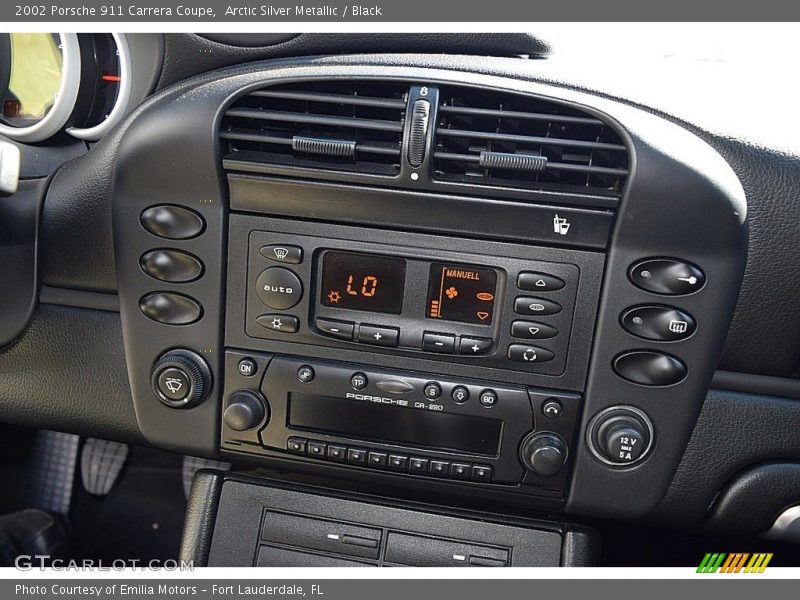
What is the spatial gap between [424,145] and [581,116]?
26 centimetres

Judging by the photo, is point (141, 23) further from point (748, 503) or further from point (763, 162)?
point (748, 503)

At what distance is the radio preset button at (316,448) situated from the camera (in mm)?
1453

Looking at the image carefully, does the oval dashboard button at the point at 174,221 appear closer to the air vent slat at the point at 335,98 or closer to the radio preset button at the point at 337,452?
the air vent slat at the point at 335,98

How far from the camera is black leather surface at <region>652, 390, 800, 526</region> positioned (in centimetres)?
142

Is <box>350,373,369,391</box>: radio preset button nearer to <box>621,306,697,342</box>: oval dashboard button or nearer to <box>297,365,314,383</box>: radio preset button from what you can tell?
<box>297,365,314,383</box>: radio preset button

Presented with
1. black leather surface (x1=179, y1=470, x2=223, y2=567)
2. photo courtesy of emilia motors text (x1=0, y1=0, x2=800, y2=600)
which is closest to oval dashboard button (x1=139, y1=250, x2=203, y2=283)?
photo courtesy of emilia motors text (x1=0, y1=0, x2=800, y2=600)

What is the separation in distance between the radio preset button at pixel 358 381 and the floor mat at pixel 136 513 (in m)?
1.02

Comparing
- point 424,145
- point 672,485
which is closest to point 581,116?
point 424,145

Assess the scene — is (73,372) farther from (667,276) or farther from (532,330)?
(667,276)

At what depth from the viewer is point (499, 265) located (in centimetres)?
131

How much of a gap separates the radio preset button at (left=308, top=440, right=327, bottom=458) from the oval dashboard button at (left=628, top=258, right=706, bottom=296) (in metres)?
0.64

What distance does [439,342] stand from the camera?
135cm

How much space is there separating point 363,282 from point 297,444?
351mm

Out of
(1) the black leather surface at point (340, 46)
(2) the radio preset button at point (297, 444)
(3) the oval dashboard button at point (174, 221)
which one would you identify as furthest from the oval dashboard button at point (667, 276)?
(3) the oval dashboard button at point (174, 221)
